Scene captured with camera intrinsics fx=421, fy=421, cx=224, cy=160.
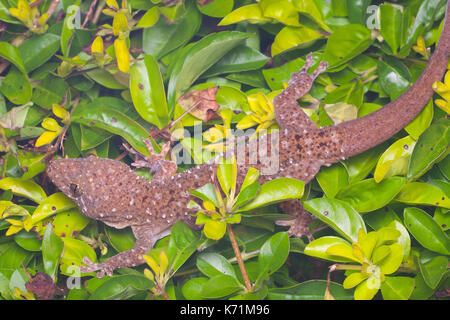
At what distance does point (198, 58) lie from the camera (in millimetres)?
2342

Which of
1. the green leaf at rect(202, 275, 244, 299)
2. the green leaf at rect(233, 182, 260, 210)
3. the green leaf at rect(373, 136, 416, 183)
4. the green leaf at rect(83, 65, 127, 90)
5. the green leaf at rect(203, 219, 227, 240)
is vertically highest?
the green leaf at rect(83, 65, 127, 90)

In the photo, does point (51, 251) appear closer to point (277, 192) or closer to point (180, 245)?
point (180, 245)

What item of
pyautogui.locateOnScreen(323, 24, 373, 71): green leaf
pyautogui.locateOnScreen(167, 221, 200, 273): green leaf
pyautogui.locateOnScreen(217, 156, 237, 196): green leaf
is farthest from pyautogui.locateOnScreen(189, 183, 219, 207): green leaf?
pyautogui.locateOnScreen(323, 24, 373, 71): green leaf

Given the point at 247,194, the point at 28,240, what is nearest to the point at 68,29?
the point at 28,240

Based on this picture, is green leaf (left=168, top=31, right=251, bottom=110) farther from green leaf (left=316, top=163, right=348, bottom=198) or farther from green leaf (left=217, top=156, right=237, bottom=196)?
green leaf (left=316, top=163, right=348, bottom=198)

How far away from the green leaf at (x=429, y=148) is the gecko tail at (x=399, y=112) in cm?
15

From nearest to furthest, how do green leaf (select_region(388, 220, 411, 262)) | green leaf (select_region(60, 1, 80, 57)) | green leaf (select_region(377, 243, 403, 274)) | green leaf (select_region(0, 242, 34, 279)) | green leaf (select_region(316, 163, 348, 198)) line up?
1. green leaf (select_region(377, 243, 403, 274))
2. green leaf (select_region(388, 220, 411, 262))
3. green leaf (select_region(316, 163, 348, 198))
4. green leaf (select_region(0, 242, 34, 279))
5. green leaf (select_region(60, 1, 80, 57))

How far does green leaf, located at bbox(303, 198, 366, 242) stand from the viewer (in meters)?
1.97

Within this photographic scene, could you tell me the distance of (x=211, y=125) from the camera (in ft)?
8.04

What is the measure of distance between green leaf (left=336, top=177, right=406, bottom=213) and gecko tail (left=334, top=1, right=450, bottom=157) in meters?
0.27

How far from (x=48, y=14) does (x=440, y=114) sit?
2311 mm
